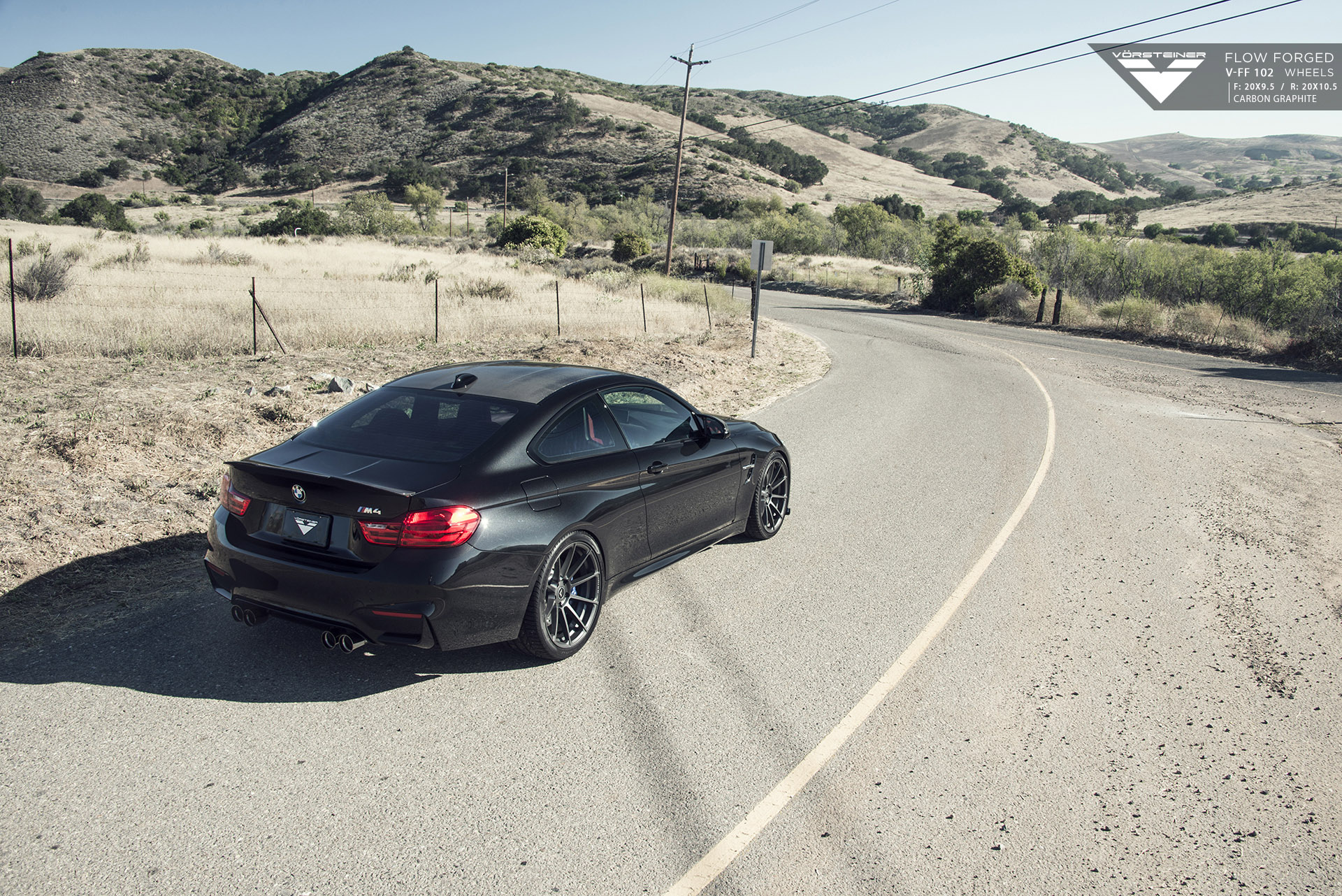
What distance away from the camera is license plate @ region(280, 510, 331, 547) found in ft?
13.2

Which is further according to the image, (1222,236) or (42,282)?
(1222,236)

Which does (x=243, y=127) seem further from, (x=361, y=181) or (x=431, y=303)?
(x=431, y=303)

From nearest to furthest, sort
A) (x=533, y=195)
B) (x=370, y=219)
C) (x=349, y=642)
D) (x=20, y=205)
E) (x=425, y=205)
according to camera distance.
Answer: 1. (x=349, y=642)
2. (x=20, y=205)
3. (x=370, y=219)
4. (x=425, y=205)
5. (x=533, y=195)

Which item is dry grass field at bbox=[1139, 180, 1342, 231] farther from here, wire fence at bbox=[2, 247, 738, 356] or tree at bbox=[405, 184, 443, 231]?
wire fence at bbox=[2, 247, 738, 356]

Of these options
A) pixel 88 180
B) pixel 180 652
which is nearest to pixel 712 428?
pixel 180 652

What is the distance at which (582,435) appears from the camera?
16.0 feet

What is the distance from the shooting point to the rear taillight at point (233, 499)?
4273mm

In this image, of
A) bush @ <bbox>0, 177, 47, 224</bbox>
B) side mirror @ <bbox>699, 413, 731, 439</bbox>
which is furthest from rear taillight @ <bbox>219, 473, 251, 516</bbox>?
bush @ <bbox>0, 177, 47, 224</bbox>

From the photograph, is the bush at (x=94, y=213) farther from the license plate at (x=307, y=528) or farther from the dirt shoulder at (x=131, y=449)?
the license plate at (x=307, y=528)

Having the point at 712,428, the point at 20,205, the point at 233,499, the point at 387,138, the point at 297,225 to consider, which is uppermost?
the point at 387,138

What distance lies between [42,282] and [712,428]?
15192 mm

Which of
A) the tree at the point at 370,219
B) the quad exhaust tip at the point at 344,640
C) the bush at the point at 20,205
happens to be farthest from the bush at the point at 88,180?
the quad exhaust tip at the point at 344,640

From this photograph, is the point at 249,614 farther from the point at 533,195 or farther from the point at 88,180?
the point at 88,180

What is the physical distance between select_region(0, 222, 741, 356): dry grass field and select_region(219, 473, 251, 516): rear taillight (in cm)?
922
